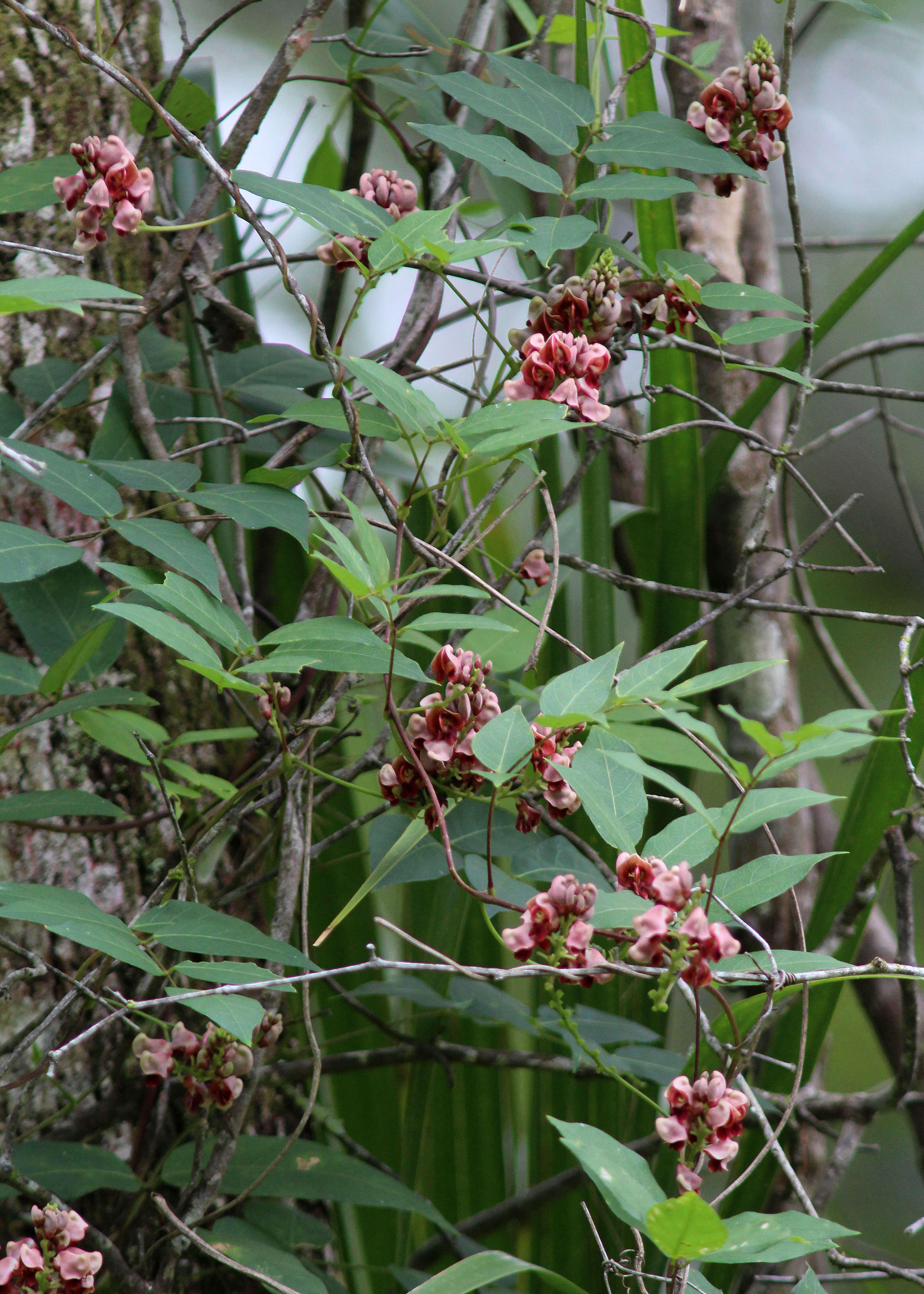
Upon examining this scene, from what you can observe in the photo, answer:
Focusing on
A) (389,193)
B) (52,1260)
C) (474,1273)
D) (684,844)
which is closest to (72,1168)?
(52,1260)

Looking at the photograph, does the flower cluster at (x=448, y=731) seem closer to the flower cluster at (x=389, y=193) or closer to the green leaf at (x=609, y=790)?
the green leaf at (x=609, y=790)

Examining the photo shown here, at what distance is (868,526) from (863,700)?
1.55 meters

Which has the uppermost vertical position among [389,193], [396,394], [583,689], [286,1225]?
[389,193]

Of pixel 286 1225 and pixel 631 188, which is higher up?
pixel 631 188

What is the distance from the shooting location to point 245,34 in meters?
2.83

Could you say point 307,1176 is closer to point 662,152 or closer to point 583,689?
point 583,689

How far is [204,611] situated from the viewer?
50 centimetres

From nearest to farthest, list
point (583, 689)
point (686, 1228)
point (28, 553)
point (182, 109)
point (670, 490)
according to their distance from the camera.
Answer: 1. point (686, 1228)
2. point (583, 689)
3. point (28, 553)
4. point (182, 109)
5. point (670, 490)

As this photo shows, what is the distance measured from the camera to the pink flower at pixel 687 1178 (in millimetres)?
410

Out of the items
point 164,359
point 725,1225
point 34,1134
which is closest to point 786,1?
point 164,359

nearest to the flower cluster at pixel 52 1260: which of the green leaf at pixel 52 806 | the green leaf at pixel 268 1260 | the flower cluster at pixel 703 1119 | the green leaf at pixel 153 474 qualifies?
the green leaf at pixel 268 1260

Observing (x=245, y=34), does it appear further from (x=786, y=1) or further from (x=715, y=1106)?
(x=715, y=1106)

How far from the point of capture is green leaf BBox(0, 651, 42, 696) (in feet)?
2.06

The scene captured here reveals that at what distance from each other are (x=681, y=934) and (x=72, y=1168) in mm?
509
